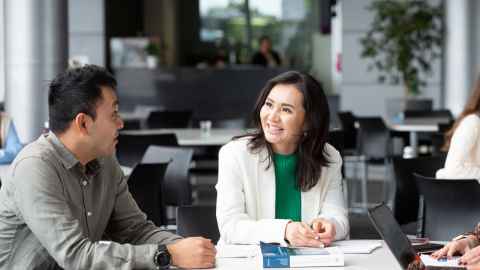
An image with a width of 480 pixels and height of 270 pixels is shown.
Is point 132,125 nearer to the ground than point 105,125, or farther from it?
nearer to the ground

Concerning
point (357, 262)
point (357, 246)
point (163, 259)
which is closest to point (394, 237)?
point (357, 262)

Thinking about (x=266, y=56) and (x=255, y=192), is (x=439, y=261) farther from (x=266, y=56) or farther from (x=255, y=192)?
(x=266, y=56)

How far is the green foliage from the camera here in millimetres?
12430

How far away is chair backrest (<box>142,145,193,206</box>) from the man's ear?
3.17m

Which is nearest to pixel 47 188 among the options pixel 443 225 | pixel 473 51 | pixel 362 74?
pixel 443 225

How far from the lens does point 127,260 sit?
9.03 ft

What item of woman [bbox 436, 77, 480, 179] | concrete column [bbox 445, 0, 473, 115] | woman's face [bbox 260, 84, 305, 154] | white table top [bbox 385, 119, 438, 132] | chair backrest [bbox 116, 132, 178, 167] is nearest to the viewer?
woman's face [bbox 260, 84, 305, 154]

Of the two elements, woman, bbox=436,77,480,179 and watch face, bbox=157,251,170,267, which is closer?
watch face, bbox=157,251,170,267

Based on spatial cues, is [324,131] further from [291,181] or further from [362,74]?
[362,74]

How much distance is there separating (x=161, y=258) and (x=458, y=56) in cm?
996

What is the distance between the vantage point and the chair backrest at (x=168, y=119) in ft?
34.0

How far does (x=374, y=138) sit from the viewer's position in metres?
9.63

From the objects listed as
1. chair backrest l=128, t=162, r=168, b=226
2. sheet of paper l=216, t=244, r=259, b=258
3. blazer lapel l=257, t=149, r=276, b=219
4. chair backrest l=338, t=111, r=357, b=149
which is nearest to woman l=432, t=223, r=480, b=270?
sheet of paper l=216, t=244, r=259, b=258

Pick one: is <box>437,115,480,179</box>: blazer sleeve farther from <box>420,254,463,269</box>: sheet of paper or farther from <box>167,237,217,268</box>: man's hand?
<box>167,237,217,268</box>: man's hand
